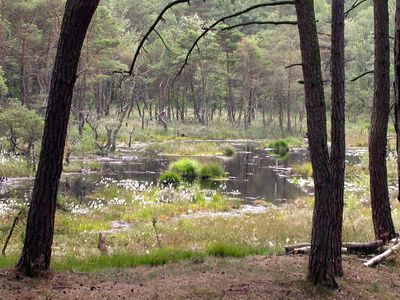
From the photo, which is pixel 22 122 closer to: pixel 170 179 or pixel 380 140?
pixel 170 179

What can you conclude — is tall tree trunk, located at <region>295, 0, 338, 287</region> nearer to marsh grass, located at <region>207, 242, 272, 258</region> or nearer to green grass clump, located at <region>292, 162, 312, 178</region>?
marsh grass, located at <region>207, 242, 272, 258</region>

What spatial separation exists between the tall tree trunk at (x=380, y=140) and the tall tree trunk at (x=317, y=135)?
10.5 feet

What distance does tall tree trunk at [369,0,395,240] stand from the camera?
359 inches

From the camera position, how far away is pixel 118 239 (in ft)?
41.7

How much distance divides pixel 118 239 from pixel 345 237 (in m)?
5.61

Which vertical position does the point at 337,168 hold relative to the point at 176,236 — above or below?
above

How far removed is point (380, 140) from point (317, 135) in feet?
11.3

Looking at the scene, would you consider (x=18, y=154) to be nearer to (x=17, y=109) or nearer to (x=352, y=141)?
(x=17, y=109)

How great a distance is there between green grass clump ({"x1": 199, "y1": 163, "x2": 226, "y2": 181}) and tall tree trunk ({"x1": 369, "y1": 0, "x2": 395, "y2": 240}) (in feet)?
Result: 58.6

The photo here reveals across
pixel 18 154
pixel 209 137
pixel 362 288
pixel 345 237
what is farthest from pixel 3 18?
pixel 362 288

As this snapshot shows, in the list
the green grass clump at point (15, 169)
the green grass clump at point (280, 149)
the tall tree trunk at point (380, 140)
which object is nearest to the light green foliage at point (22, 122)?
the green grass clump at point (15, 169)

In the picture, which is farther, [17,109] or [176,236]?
[17,109]

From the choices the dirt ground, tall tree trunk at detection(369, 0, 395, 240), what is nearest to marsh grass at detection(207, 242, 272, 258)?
the dirt ground

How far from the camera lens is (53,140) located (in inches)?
246
